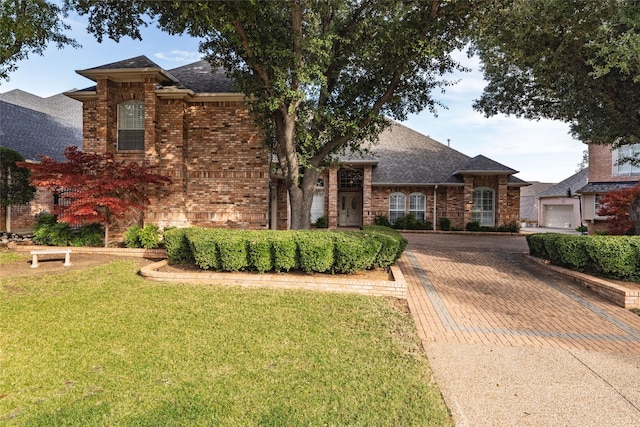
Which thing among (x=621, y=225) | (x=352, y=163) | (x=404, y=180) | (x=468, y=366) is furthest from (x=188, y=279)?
(x=621, y=225)

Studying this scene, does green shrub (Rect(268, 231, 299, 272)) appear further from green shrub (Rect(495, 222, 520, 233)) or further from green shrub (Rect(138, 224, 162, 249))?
green shrub (Rect(495, 222, 520, 233))

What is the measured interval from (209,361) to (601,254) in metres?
8.23

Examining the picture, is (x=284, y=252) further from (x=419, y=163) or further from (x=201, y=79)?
(x=419, y=163)

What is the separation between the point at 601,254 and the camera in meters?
7.07

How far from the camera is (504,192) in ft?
61.8

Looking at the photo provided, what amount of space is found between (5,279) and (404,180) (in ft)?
58.6

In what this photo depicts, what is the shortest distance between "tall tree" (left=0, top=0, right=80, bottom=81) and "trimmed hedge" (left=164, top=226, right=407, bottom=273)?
7.91 meters

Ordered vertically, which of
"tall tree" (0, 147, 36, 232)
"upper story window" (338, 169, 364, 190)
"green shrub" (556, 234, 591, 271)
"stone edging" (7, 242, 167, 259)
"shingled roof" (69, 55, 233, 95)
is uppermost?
"shingled roof" (69, 55, 233, 95)

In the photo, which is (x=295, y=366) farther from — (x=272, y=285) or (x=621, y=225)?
(x=621, y=225)

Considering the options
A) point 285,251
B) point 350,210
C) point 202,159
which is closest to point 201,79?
point 202,159

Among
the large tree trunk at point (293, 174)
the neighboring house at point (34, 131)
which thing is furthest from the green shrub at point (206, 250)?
the neighboring house at point (34, 131)

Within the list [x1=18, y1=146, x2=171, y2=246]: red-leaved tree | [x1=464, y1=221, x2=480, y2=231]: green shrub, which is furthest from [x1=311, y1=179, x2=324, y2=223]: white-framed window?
[x1=18, y1=146, x2=171, y2=246]: red-leaved tree

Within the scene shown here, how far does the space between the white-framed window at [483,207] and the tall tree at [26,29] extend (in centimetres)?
2057

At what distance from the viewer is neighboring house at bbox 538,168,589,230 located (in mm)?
25891
